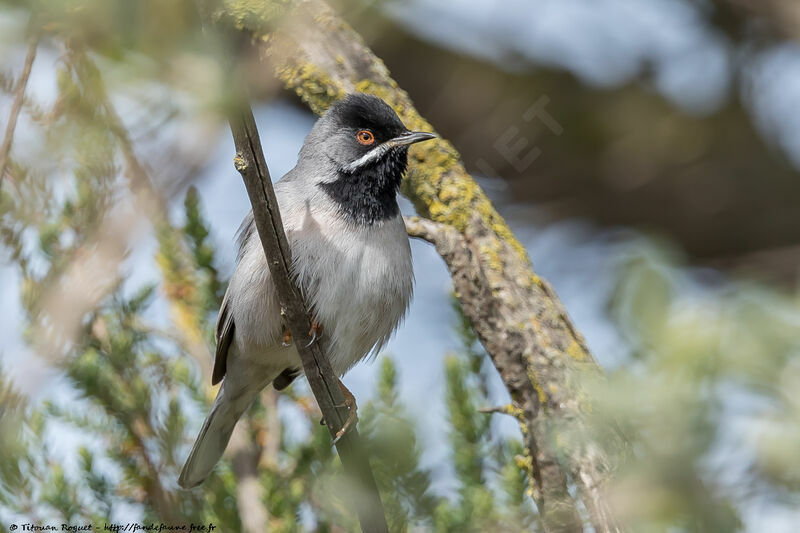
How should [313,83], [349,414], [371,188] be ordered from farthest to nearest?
[313,83] < [371,188] < [349,414]

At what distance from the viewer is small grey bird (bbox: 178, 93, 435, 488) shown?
4.18 meters

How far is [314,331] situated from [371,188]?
109cm

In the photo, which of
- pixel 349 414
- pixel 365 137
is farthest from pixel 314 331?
pixel 365 137

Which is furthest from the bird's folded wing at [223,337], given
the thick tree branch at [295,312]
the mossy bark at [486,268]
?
the mossy bark at [486,268]

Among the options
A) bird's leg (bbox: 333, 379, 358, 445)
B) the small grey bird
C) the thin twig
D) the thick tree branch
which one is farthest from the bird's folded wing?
the thin twig

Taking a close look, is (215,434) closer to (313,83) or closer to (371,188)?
(371,188)

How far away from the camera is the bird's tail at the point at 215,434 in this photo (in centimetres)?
471

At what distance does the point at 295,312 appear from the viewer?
3.46 meters

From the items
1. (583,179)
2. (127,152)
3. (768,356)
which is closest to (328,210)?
(127,152)

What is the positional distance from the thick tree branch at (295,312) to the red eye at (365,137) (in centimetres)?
147

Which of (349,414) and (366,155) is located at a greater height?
(366,155)

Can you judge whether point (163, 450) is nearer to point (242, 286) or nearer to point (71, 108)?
point (242, 286)

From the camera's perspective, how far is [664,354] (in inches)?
63.7

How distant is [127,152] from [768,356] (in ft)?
9.35
